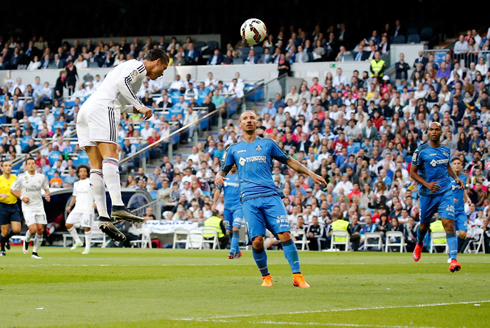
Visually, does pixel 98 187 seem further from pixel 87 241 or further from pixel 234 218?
pixel 87 241

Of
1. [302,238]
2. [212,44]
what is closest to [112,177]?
[302,238]

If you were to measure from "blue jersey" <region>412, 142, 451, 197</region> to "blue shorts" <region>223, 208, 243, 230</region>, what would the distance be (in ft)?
19.2

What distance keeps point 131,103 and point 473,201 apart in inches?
607

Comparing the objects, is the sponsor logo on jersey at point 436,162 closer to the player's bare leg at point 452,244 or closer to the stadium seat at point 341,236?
the player's bare leg at point 452,244

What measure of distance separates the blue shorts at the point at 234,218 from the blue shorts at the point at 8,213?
5081 millimetres

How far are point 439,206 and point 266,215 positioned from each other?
16.0 feet

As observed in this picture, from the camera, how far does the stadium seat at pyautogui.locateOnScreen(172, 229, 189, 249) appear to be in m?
25.4

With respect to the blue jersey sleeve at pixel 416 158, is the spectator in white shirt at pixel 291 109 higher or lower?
higher

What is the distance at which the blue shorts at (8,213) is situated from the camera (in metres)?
18.3

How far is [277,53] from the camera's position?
34.0 metres

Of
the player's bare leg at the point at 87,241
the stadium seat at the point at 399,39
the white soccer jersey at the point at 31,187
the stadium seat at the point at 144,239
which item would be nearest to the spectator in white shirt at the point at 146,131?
the stadium seat at the point at 144,239

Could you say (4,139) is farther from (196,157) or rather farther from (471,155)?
(471,155)

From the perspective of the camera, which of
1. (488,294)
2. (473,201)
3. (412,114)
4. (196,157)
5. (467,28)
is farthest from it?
(467,28)

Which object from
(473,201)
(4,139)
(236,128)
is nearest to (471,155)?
(473,201)
